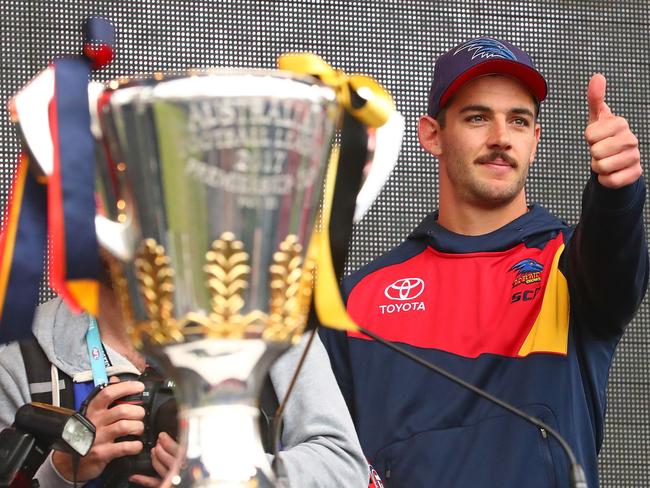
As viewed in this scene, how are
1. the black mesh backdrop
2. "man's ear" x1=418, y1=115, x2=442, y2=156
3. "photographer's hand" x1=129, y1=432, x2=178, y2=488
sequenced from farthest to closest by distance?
the black mesh backdrop < "man's ear" x1=418, y1=115, x2=442, y2=156 < "photographer's hand" x1=129, y1=432, x2=178, y2=488

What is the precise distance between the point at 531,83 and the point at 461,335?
382mm

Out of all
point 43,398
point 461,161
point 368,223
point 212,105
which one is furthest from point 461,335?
point 212,105

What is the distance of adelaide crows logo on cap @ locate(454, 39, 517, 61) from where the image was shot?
1.67 meters

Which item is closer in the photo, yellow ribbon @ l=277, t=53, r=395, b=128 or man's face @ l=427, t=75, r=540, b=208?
yellow ribbon @ l=277, t=53, r=395, b=128

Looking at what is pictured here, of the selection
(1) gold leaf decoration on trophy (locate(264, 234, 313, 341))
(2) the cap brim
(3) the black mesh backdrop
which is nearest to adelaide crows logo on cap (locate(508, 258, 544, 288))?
(2) the cap brim

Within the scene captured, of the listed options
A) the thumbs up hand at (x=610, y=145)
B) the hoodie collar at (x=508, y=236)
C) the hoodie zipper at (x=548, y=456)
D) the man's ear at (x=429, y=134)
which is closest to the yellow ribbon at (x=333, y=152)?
the thumbs up hand at (x=610, y=145)

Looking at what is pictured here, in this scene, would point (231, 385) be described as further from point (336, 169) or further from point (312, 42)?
point (312, 42)

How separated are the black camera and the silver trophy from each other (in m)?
0.39

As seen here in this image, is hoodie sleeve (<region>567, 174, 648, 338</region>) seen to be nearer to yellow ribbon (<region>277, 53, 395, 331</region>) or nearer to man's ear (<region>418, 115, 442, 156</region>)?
man's ear (<region>418, 115, 442, 156</region>)

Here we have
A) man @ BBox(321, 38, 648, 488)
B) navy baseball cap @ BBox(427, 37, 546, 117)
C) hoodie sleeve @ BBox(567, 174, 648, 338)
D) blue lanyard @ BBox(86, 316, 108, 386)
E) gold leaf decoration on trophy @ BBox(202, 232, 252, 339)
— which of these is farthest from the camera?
navy baseball cap @ BBox(427, 37, 546, 117)

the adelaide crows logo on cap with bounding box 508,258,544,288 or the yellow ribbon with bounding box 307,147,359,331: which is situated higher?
the yellow ribbon with bounding box 307,147,359,331

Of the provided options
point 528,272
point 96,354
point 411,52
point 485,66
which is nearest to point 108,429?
point 96,354

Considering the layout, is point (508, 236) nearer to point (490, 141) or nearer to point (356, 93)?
point (490, 141)

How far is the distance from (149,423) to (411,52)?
141 cm
